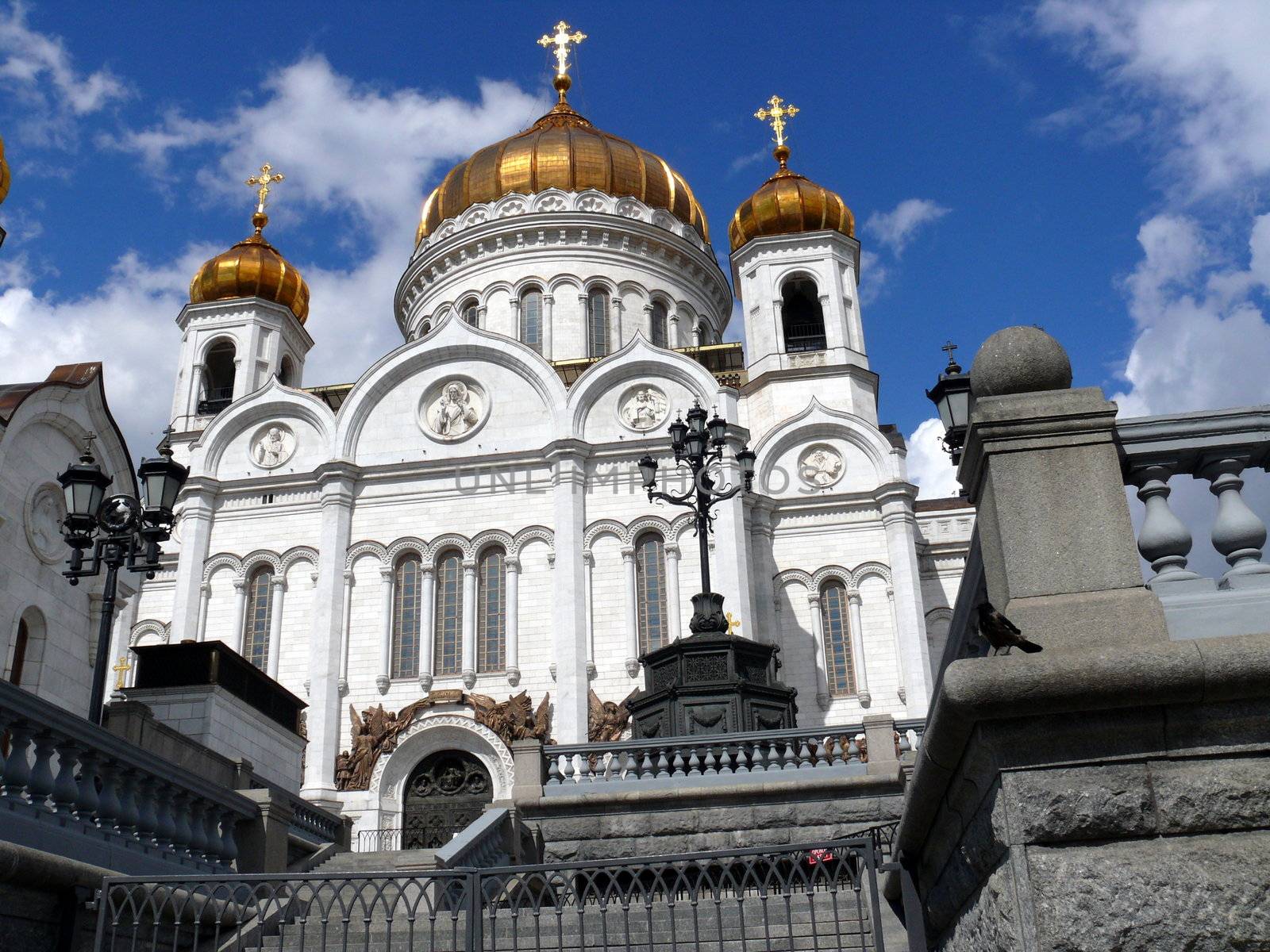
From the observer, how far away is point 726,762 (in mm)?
13586

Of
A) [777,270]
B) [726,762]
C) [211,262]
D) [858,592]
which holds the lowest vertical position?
[726,762]

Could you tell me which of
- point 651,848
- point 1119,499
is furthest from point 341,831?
point 1119,499

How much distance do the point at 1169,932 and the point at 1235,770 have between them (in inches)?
21.7

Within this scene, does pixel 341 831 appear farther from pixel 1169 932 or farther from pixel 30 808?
pixel 1169 932

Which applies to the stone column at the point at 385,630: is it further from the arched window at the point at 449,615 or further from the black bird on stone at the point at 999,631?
the black bird on stone at the point at 999,631

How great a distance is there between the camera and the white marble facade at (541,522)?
26562mm

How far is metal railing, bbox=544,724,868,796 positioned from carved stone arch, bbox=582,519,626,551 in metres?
13.1

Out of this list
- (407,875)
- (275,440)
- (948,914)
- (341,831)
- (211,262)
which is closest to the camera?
(948,914)

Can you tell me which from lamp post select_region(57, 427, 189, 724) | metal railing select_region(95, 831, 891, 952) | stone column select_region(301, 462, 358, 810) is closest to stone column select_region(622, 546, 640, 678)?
stone column select_region(301, 462, 358, 810)

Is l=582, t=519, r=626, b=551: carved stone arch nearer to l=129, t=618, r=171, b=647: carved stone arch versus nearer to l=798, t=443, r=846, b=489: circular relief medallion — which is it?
l=798, t=443, r=846, b=489: circular relief medallion

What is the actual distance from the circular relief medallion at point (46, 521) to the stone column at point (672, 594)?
44.2ft

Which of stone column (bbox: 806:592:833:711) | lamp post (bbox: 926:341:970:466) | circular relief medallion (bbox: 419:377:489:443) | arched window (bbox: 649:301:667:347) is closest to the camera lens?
lamp post (bbox: 926:341:970:466)

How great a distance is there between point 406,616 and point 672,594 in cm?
601

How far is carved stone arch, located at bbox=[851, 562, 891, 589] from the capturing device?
91.8 ft
